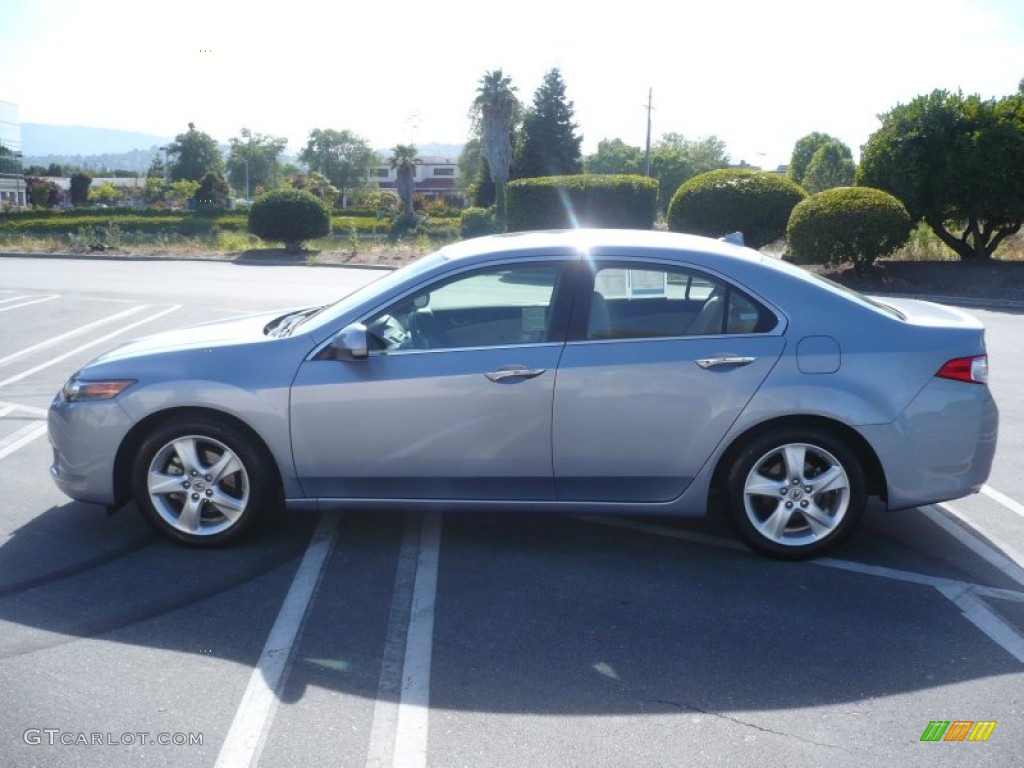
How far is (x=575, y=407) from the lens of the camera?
191 inches

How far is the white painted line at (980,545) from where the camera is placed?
5.00m

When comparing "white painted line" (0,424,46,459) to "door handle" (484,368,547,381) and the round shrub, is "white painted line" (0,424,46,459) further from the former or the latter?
the round shrub

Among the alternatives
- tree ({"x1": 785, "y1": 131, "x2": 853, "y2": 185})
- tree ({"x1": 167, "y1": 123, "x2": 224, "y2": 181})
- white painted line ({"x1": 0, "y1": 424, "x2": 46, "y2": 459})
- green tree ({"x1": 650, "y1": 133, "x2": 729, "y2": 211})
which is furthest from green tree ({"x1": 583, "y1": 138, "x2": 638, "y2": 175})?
white painted line ({"x1": 0, "y1": 424, "x2": 46, "y2": 459})

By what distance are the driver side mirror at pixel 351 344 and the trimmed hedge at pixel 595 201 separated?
20330 mm

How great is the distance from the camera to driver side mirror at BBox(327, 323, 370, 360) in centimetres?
488

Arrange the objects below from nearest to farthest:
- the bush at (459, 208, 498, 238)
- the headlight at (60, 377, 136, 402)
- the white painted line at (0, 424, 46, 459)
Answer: the headlight at (60, 377, 136, 402), the white painted line at (0, 424, 46, 459), the bush at (459, 208, 498, 238)

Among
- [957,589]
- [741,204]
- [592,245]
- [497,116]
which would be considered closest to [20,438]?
[592,245]

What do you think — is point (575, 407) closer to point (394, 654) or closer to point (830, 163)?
point (394, 654)

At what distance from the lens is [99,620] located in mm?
4402

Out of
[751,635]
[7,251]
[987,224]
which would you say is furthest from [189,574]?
[7,251]

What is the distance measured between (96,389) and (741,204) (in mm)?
18099

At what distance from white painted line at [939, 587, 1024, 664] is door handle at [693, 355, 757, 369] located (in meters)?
1.40

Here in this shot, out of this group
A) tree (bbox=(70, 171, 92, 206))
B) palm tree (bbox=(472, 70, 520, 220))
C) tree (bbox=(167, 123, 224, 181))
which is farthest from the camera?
tree (bbox=(167, 123, 224, 181))

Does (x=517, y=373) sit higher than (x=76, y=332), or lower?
higher
